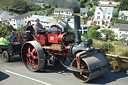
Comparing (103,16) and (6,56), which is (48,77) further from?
(103,16)

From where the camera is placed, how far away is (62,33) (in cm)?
737

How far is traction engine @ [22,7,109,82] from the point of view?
20.3 ft

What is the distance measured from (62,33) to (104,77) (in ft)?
7.20

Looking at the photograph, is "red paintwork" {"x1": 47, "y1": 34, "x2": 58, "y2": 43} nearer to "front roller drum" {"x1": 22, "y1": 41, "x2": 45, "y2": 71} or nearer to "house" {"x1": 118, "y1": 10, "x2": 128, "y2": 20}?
"front roller drum" {"x1": 22, "y1": 41, "x2": 45, "y2": 71}

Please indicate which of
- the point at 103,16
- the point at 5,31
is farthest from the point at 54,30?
the point at 103,16

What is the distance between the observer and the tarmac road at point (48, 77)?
21.2ft

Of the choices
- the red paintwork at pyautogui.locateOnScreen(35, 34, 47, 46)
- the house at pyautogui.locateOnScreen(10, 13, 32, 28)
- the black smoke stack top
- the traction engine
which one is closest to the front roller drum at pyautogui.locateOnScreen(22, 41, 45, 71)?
the traction engine

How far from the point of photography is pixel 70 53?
6812 mm

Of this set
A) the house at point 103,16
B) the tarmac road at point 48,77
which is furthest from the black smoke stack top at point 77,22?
the house at point 103,16

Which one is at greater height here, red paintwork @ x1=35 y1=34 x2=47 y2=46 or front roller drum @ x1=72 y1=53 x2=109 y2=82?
red paintwork @ x1=35 y1=34 x2=47 y2=46

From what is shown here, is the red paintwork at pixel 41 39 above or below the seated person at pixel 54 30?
below

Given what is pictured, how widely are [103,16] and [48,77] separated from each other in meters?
71.4

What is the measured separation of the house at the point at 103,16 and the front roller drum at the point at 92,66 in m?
65.2

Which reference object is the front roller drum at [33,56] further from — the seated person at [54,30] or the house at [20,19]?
the house at [20,19]
